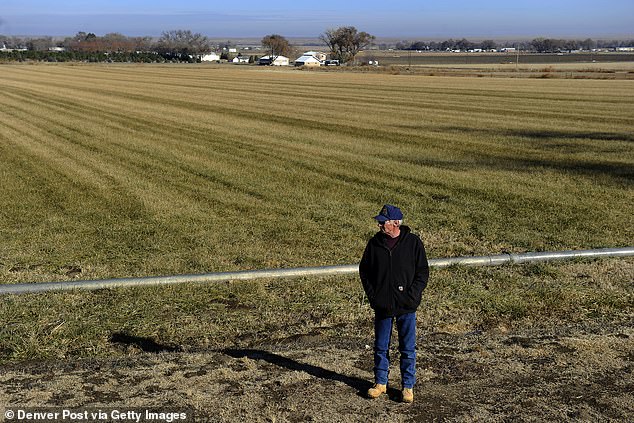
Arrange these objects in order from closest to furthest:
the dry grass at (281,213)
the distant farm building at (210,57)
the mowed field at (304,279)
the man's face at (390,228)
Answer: the man's face at (390,228), the mowed field at (304,279), the dry grass at (281,213), the distant farm building at (210,57)

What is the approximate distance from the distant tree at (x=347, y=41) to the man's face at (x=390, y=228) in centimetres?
16689

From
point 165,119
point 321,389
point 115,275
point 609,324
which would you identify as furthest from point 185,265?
point 165,119

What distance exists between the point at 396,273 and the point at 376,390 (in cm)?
93

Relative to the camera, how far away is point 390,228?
5133mm

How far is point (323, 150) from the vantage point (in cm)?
1992

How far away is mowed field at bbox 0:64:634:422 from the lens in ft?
18.2

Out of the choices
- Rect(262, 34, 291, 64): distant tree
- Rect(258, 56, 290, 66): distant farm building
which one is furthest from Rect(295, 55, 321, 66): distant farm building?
Rect(262, 34, 291, 64): distant tree

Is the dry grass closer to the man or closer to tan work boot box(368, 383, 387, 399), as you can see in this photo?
tan work boot box(368, 383, 387, 399)

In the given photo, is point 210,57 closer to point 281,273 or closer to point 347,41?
point 347,41

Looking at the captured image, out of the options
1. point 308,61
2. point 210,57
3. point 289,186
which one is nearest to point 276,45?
point 210,57

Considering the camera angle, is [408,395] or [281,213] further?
[281,213]

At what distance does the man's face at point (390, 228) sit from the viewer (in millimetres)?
5109

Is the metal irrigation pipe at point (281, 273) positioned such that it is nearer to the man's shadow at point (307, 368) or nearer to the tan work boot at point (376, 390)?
the man's shadow at point (307, 368)

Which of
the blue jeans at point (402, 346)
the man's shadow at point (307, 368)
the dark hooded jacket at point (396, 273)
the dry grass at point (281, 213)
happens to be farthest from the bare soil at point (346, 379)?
the dark hooded jacket at point (396, 273)
